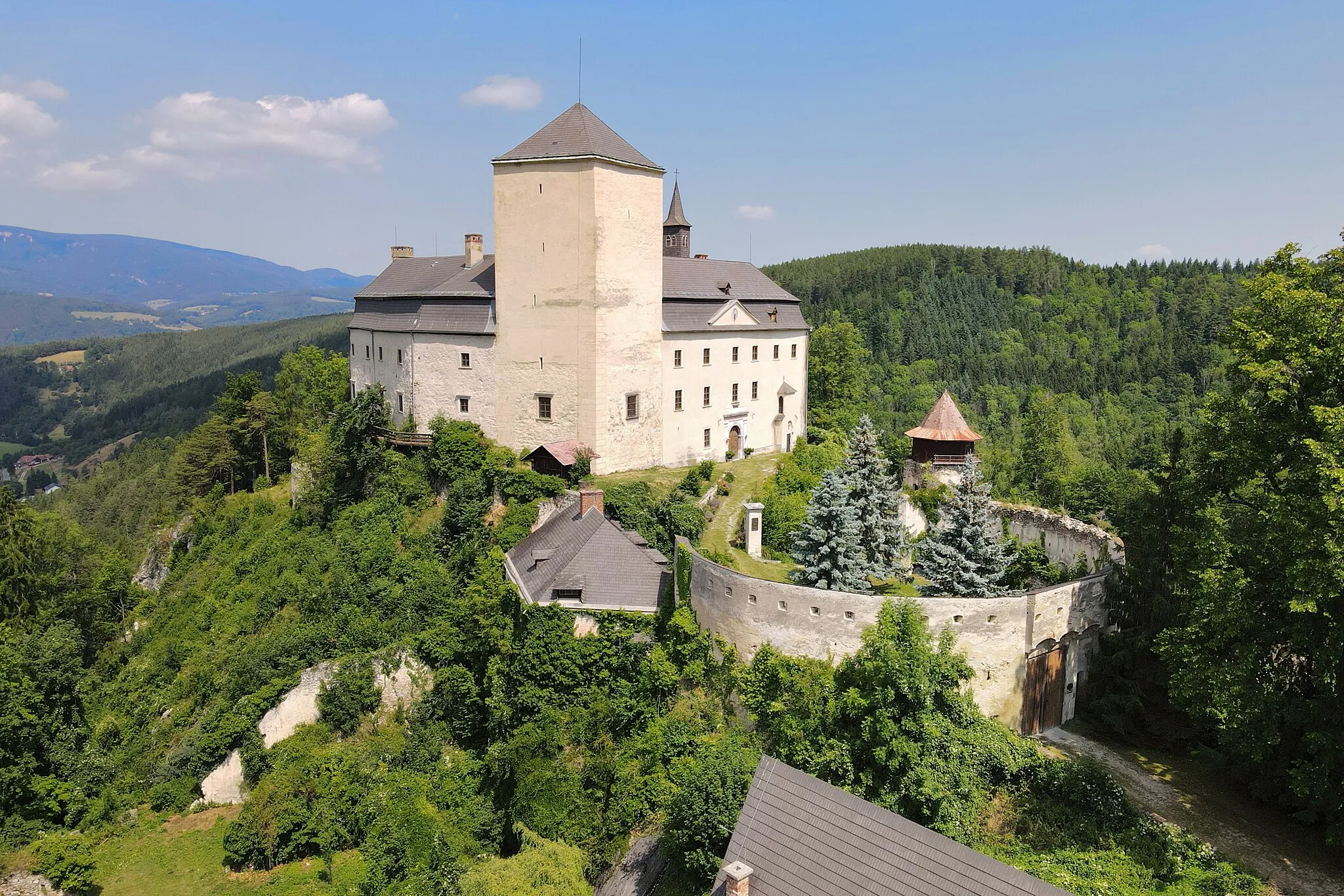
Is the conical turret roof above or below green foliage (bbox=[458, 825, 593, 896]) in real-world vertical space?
above

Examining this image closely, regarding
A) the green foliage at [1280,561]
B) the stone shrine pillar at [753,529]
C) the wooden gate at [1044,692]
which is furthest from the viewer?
the stone shrine pillar at [753,529]

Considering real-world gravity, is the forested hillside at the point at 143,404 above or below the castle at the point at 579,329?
below

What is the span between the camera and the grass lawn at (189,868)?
26.8 meters

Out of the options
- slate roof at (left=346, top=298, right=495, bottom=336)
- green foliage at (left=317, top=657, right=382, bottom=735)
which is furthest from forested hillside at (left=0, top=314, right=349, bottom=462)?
green foliage at (left=317, top=657, right=382, bottom=735)

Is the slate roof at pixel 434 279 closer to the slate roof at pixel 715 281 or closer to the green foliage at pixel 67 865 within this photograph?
the slate roof at pixel 715 281

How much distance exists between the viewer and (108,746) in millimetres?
35188

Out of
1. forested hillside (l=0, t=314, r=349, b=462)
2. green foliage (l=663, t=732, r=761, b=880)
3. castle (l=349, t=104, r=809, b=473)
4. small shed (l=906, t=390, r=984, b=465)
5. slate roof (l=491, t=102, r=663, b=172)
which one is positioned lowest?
forested hillside (l=0, t=314, r=349, b=462)

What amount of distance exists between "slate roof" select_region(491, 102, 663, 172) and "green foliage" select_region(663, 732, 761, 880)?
25.1 metres

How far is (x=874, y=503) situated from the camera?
1082 inches

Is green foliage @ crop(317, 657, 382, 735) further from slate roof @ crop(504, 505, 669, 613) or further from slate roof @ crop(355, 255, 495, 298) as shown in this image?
slate roof @ crop(355, 255, 495, 298)

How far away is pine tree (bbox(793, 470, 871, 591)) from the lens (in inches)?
954

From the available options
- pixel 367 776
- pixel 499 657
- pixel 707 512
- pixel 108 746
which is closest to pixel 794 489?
pixel 707 512

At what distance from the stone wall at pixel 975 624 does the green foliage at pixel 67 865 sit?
917 inches

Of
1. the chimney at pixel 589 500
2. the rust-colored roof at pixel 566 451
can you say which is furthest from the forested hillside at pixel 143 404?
the chimney at pixel 589 500
